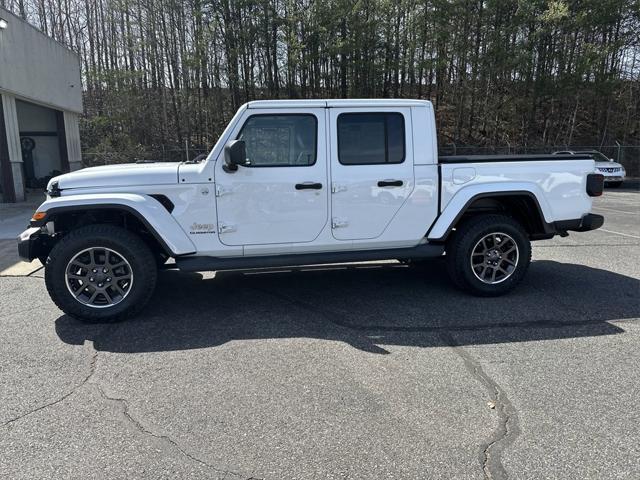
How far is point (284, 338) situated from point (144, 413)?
4.88 feet

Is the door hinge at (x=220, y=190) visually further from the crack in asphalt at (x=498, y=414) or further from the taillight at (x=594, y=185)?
the taillight at (x=594, y=185)

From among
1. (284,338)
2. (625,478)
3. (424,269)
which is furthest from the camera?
(424,269)

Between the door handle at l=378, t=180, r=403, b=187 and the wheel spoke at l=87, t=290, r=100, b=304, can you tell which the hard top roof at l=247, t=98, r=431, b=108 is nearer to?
the door handle at l=378, t=180, r=403, b=187

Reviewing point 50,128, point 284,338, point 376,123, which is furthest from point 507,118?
point 284,338

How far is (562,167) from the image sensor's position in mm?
5457

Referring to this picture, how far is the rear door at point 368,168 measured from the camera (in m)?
5.03

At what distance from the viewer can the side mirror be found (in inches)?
180

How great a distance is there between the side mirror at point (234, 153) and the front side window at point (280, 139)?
199 mm

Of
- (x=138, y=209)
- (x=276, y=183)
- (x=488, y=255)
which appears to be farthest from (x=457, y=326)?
(x=138, y=209)

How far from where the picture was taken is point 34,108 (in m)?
17.9

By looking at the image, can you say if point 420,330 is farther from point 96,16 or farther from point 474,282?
point 96,16

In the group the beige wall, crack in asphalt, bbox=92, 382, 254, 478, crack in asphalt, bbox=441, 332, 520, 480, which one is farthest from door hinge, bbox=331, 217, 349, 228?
the beige wall

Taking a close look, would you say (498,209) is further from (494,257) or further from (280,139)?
(280,139)

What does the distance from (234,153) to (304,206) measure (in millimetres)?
892
